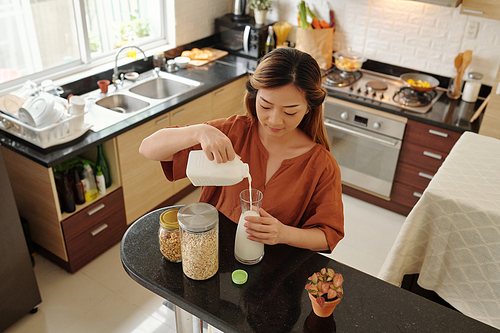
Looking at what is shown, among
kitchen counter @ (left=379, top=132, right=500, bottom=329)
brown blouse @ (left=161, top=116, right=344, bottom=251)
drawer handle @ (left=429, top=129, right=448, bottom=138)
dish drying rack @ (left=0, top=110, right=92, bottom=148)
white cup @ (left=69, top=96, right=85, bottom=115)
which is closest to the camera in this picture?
brown blouse @ (left=161, top=116, right=344, bottom=251)

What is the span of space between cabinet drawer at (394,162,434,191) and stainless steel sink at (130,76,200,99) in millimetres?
1714

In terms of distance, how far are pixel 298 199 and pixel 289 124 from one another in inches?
11.1

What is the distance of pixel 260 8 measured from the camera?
3926 millimetres

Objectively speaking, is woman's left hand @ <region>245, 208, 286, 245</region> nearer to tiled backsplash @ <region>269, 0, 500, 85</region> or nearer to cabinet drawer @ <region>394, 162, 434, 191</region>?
cabinet drawer @ <region>394, 162, 434, 191</region>

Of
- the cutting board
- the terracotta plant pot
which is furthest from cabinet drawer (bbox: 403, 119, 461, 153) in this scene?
the terracotta plant pot

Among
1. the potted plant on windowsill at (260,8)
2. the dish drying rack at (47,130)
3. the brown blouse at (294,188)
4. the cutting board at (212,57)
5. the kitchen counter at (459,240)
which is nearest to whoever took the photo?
the brown blouse at (294,188)

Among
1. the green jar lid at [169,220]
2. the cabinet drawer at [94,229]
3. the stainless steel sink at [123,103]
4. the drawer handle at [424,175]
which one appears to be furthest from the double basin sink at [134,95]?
the drawer handle at [424,175]

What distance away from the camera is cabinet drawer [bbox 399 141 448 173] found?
3.22 m

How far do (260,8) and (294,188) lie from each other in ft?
9.24

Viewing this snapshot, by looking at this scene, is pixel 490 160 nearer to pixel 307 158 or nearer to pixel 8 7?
pixel 307 158

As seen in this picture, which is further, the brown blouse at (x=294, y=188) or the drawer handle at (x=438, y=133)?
the drawer handle at (x=438, y=133)

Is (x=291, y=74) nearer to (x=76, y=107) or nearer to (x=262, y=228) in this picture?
(x=262, y=228)

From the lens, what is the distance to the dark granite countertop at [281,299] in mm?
1179

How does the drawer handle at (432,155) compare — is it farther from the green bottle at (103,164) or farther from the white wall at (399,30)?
the green bottle at (103,164)
